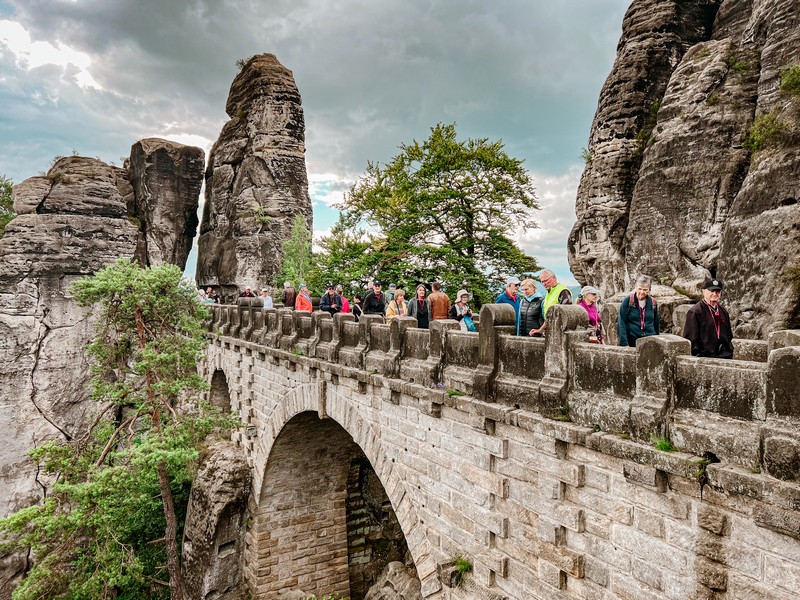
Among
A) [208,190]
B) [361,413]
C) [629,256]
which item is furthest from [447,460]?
[208,190]

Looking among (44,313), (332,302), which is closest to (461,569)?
(332,302)

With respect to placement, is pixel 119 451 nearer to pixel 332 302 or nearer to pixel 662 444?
pixel 332 302

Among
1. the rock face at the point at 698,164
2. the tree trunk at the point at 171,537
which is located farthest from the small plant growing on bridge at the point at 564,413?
the tree trunk at the point at 171,537

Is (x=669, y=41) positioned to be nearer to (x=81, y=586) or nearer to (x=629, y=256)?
(x=629, y=256)

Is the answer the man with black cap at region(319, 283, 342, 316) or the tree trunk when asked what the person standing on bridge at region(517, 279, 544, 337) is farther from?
the tree trunk

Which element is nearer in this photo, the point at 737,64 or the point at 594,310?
the point at 594,310

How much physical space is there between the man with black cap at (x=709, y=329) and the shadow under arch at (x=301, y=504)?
913 centimetres

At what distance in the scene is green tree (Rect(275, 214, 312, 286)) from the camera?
29.6 meters

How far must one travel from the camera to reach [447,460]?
6.79 metres

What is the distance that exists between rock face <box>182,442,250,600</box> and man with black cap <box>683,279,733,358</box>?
43.5 ft

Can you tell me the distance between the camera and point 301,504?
14.8 m

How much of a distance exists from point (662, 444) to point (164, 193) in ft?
117

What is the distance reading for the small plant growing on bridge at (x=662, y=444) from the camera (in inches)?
156

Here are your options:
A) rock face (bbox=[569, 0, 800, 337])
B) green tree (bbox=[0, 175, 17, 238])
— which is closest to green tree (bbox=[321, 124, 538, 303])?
rock face (bbox=[569, 0, 800, 337])
